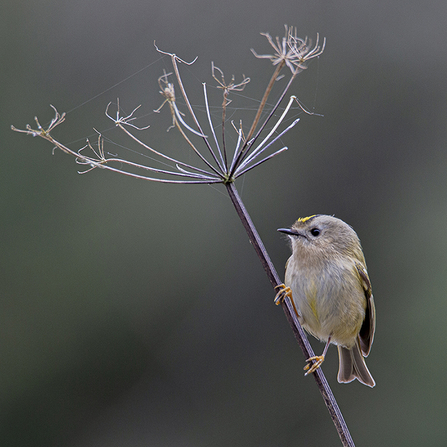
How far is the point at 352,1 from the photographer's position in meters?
6.20

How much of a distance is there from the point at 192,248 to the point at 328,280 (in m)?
3.33

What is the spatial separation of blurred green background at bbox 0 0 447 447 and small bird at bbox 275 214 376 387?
2.81 meters

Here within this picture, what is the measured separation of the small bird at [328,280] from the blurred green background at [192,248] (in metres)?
2.81

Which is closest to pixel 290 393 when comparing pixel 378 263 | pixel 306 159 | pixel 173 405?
pixel 173 405

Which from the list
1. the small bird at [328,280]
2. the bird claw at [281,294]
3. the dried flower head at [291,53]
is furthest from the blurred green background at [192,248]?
the dried flower head at [291,53]

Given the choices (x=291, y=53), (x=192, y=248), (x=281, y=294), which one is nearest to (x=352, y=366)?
(x=281, y=294)

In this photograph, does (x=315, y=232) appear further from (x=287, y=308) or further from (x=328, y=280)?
(x=287, y=308)

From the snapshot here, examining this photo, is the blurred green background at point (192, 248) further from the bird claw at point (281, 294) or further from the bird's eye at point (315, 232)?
the bird claw at point (281, 294)

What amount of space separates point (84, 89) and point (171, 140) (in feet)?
4.31

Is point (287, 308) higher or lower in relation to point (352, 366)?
higher

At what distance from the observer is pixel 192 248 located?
599 centimetres

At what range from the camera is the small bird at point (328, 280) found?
279 cm

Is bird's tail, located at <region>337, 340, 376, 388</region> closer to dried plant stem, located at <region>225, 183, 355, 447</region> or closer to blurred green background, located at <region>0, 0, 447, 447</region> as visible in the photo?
dried plant stem, located at <region>225, 183, 355, 447</region>

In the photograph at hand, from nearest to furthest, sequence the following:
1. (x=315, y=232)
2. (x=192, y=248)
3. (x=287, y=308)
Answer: (x=287, y=308) < (x=315, y=232) < (x=192, y=248)
